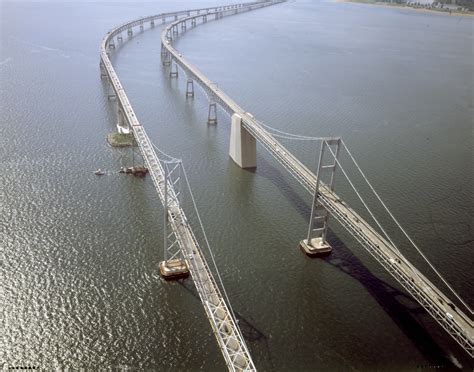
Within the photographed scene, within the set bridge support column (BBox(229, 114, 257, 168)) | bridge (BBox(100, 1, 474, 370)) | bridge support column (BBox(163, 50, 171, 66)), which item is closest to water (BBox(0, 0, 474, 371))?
bridge support column (BBox(229, 114, 257, 168))

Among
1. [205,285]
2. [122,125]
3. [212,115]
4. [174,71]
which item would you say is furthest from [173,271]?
[174,71]

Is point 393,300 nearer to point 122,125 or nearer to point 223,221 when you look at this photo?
point 223,221

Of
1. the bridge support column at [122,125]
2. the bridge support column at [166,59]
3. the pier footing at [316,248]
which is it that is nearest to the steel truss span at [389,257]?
the pier footing at [316,248]

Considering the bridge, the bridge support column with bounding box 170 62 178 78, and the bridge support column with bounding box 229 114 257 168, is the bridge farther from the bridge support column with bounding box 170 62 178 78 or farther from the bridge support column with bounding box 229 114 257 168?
the bridge support column with bounding box 170 62 178 78

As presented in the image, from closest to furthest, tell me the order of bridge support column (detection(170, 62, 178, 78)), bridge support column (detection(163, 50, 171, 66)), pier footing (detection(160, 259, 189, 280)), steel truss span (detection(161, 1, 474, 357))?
1. steel truss span (detection(161, 1, 474, 357))
2. pier footing (detection(160, 259, 189, 280))
3. bridge support column (detection(170, 62, 178, 78))
4. bridge support column (detection(163, 50, 171, 66))

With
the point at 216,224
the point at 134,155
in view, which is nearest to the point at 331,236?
the point at 216,224
